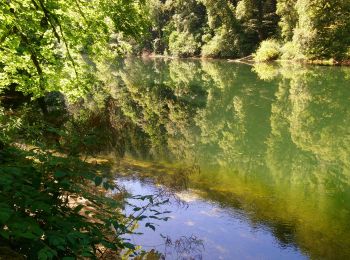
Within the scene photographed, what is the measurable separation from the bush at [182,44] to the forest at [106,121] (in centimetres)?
2937

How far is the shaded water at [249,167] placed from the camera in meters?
7.85

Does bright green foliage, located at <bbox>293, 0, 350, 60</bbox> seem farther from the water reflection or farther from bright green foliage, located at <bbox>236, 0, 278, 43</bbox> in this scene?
the water reflection

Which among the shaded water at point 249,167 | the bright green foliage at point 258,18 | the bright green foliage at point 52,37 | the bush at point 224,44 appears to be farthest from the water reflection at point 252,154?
the bush at point 224,44

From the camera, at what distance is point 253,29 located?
62625mm

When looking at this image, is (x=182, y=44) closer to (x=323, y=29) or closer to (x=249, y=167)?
(x=323, y=29)

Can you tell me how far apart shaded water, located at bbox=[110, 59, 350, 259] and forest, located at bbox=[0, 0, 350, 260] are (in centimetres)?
13

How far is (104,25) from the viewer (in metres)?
11.0

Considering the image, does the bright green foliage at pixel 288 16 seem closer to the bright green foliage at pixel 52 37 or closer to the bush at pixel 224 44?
the bush at pixel 224 44

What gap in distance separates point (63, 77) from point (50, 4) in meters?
3.06

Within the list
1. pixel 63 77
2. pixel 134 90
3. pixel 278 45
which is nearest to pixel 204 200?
pixel 63 77

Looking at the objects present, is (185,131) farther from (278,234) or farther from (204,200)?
Result: (278,234)

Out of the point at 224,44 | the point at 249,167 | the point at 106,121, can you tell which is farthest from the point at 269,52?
the point at 249,167

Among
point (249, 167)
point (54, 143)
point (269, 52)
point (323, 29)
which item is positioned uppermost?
point (323, 29)

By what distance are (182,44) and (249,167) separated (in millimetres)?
65711
